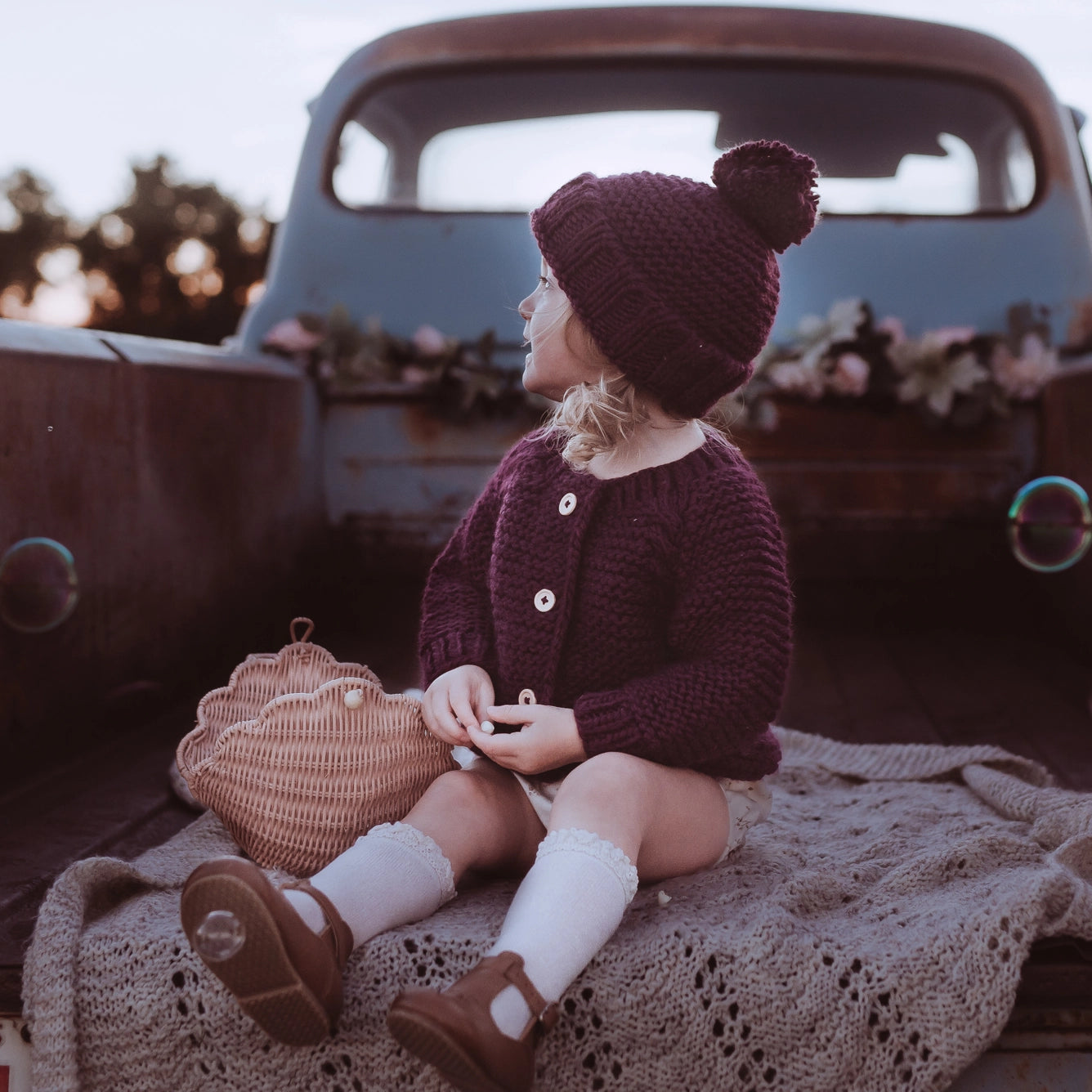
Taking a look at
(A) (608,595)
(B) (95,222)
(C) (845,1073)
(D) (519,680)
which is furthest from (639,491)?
(B) (95,222)

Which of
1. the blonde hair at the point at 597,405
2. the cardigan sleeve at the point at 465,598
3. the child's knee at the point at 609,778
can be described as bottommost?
the child's knee at the point at 609,778

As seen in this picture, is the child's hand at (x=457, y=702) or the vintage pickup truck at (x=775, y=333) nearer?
the child's hand at (x=457, y=702)

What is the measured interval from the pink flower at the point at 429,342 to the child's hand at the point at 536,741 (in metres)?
1.52

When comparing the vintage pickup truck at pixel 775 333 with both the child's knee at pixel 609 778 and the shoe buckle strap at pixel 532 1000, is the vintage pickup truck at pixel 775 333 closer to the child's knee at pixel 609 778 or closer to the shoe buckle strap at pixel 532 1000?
the child's knee at pixel 609 778

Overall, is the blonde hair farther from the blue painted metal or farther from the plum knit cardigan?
the blue painted metal

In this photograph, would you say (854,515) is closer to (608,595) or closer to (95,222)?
(608,595)

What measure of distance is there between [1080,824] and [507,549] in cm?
72

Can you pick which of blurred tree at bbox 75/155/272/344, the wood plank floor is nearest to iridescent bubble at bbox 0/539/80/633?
the wood plank floor

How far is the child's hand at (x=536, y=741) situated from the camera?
1.12 metres

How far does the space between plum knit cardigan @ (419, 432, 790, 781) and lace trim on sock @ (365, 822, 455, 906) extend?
7.2 inches

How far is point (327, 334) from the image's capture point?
256 centimetres

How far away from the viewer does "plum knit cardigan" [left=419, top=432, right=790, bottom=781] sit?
1.11 m

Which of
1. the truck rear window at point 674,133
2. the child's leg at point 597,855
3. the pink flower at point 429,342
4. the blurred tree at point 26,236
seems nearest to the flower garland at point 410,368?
the pink flower at point 429,342

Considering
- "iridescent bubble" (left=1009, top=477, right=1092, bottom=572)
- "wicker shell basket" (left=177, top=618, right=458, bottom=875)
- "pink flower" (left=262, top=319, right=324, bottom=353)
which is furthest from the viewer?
"pink flower" (left=262, top=319, right=324, bottom=353)
